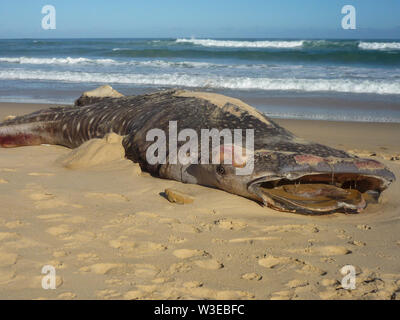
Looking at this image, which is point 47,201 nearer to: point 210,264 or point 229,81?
point 210,264

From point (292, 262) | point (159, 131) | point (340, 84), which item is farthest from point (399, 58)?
point (292, 262)

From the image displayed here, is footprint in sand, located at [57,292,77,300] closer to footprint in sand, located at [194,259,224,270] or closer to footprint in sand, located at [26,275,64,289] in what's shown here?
footprint in sand, located at [26,275,64,289]

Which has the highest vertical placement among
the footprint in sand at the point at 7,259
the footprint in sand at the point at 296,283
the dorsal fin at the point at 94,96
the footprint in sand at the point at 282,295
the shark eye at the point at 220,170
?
the dorsal fin at the point at 94,96

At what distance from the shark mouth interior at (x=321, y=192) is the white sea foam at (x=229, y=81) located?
1021 cm

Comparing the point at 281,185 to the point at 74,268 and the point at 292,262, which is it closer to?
the point at 292,262

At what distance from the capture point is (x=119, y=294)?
2.54m

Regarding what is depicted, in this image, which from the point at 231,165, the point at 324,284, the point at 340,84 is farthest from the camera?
the point at 340,84

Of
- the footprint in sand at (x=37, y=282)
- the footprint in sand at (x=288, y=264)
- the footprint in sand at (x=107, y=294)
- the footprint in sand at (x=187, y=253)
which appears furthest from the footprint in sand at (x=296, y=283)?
the footprint in sand at (x=37, y=282)

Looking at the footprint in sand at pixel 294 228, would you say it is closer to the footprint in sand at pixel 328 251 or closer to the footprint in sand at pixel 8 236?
the footprint in sand at pixel 328 251

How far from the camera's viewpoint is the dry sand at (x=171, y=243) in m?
2.65

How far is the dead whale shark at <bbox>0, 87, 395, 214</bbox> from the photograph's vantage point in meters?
3.97

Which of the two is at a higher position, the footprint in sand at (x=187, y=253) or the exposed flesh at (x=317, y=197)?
the exposed flesh at (x=317, y=197)

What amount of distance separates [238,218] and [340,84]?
11.8 m

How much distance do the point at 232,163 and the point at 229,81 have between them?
12026 millimetres
